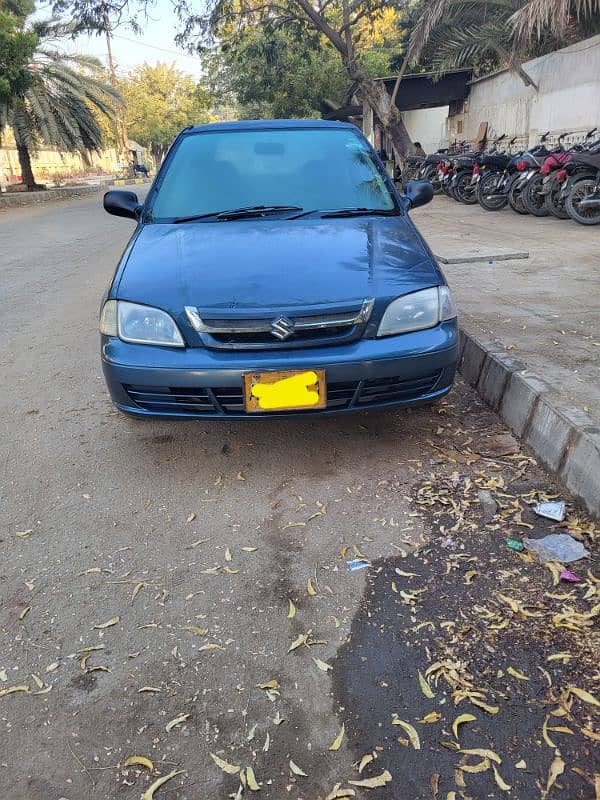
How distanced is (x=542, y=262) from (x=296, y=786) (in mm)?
6556

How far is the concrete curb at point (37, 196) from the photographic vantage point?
2105cm

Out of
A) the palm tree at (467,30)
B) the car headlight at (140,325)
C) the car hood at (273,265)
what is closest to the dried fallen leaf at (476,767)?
the car hood at (273,265)

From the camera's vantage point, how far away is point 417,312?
2953mm

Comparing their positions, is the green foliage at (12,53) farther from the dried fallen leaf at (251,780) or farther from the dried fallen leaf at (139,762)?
the dried fallen leaf at (251,780)

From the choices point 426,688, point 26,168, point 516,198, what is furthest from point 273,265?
point 26,168

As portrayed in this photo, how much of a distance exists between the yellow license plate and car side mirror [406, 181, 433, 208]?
Result: 75.9 inches

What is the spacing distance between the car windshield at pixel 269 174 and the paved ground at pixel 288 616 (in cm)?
132

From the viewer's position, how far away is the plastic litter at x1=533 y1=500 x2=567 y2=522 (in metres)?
2.65

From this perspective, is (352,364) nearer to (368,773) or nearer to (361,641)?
(361,641)

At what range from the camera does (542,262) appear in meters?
6.99

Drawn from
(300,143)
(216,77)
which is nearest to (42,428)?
(300,143)

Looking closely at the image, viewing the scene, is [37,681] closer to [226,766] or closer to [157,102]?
[226,766]

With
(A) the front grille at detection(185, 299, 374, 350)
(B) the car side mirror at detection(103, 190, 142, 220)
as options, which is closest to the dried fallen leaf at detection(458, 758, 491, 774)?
(A) the front grille at detection(185, 299, 374, 350)

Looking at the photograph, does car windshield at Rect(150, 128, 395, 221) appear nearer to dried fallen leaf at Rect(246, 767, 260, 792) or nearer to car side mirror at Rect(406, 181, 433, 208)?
car side mirror at Rect(406, 181, 433, 208)
